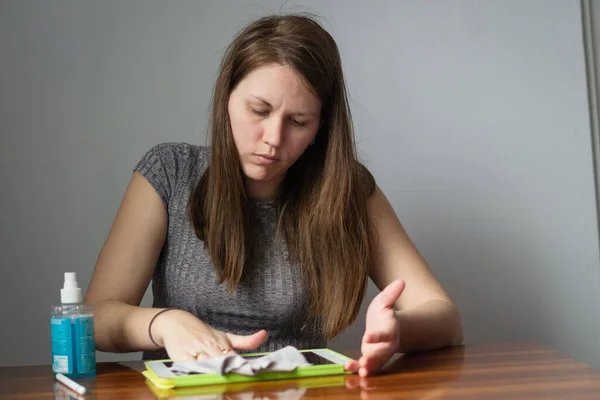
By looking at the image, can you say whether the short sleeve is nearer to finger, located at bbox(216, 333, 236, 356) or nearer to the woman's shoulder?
the woman's shoulder

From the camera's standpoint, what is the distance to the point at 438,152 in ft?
7.13

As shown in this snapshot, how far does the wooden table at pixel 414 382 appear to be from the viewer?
3.14 feet

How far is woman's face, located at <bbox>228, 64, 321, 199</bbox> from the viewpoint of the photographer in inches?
55.2

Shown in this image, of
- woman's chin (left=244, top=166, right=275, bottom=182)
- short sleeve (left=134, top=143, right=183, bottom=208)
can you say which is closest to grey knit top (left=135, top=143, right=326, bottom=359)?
short sleeve (left=134, top=143, right=183, bottom=208)

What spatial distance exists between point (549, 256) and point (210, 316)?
44.3 inches

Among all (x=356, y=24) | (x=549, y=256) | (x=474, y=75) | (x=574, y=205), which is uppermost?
(x=356, y=24)

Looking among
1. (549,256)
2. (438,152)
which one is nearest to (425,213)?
(438,152)

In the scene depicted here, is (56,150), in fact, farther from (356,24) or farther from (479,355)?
(479,355)

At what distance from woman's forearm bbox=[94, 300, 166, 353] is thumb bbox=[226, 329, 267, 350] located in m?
0.18

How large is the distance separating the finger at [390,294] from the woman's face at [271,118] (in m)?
0.39

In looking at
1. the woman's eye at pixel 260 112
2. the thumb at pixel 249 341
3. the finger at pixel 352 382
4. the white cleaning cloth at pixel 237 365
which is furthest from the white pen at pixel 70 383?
the woman's eye at pixel 260 112

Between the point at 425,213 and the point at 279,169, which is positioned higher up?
the point at 279,169

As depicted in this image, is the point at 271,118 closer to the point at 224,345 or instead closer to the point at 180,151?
the point at 180,151

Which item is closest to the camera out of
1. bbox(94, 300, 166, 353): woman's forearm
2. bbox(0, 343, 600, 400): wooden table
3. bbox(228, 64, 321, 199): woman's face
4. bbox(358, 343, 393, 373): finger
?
bbox(0, 343, 600, 400): wooden table
